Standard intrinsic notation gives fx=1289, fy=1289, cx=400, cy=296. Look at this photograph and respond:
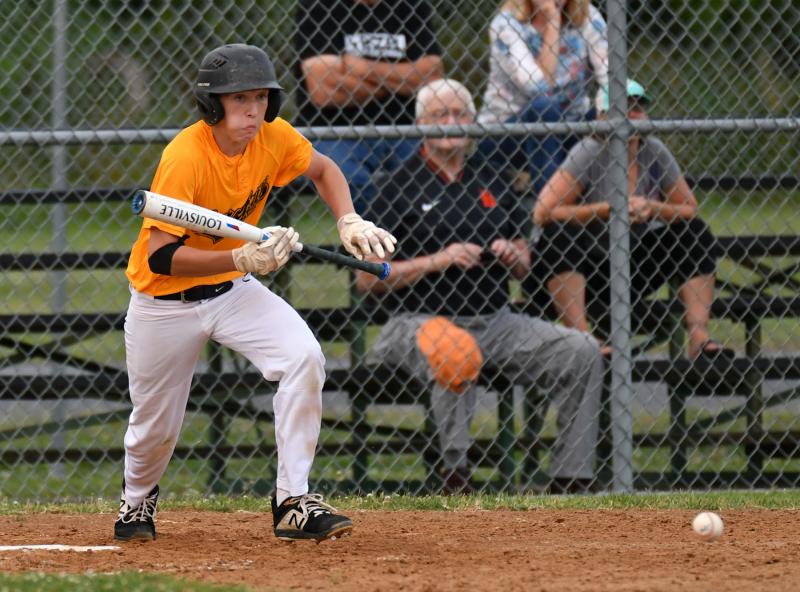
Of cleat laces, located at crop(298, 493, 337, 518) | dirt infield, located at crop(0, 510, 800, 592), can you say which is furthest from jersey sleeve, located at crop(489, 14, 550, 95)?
cleat laces, located at crop(298, 493, 337, 518)

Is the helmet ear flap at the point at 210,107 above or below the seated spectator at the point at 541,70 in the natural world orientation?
below

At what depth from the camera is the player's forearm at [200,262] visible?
4164 millimetres

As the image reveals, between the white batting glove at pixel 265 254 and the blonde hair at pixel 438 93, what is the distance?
7.18 feet

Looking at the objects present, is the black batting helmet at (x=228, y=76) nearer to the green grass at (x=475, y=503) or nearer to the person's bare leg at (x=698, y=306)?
the green grass at (x=475, y=503)

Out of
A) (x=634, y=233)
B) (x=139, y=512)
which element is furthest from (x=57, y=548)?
(x=634, y=233)

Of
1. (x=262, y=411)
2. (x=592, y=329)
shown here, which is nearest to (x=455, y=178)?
(x=592, y=329)

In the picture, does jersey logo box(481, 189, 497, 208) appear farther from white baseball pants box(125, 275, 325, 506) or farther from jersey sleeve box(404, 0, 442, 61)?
white baseball pants box(125, 275, 325, 506)

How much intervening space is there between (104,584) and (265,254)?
→ 1126 millimetres

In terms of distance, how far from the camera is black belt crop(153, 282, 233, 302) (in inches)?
176

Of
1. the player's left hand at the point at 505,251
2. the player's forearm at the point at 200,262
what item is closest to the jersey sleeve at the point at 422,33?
the player's left hand at the point at 505,251

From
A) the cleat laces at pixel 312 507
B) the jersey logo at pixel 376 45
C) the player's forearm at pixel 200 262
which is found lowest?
the cleat laces at pixel 312 507

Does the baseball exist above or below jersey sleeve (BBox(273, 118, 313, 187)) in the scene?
below

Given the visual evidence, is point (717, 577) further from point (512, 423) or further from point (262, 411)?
point (262, 411)

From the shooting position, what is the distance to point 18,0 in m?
6.09
